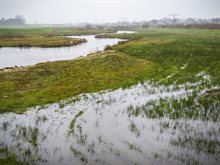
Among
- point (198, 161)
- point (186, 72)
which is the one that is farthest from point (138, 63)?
point (198, 161)

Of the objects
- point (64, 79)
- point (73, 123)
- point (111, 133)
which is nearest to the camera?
point (111, 133)

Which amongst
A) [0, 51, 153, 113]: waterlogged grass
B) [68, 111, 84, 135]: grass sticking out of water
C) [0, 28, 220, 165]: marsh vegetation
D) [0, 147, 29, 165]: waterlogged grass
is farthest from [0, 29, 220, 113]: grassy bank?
[0, 147, 29, 165]: waterlogged grass

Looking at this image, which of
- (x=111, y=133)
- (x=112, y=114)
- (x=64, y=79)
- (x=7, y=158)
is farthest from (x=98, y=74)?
(x=7, y=158)

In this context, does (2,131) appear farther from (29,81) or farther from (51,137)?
(29,81)

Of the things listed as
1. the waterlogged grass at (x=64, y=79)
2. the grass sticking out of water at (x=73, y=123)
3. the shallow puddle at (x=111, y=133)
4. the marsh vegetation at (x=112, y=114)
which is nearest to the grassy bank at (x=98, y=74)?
the waterlogged grass at (x=64, y=79)

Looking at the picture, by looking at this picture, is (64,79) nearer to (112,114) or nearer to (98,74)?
(98,74)

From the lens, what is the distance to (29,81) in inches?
1277

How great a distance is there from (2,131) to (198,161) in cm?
1187

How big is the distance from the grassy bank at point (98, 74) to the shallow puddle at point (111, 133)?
3.45 meters

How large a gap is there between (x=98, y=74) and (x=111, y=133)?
→ 1905cm

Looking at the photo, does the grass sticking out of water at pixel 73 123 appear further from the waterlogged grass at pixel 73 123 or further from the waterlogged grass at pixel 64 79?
the waterlogged grass at pixel 64 79

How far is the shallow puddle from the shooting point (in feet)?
47.8

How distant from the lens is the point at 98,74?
3644 centimetres

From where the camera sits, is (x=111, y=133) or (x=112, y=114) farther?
(x=112, y=114)
